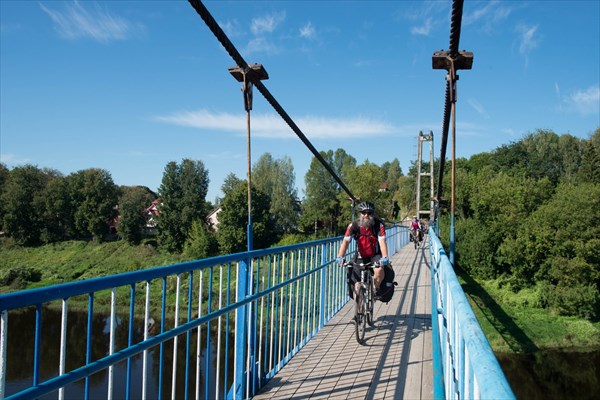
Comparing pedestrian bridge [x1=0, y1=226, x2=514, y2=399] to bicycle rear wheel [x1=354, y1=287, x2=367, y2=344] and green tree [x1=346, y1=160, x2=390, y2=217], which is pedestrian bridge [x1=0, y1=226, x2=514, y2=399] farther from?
green tree [x1=346, y1=160, x2=390, y2=217]

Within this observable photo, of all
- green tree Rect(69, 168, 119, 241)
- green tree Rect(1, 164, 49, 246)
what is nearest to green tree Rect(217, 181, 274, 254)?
green tree Rect(69, 168, 119, 241)

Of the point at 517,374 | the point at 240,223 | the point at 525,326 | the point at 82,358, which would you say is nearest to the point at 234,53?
the point at 517,374

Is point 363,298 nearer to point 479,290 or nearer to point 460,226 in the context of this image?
point 479,290

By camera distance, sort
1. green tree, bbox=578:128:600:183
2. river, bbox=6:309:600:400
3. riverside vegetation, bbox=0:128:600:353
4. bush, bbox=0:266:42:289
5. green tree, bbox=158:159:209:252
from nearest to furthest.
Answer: river, bbox=6:309:600:400, riverside vegetation, bbox=0:128:600:353, bush, bbox=0:266:42:289, green tree, bbox=578:128:600:183, green tree, bbox=158:159:209:252

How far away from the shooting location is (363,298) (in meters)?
5.25

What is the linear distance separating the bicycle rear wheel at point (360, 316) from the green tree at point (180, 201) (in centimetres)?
4984

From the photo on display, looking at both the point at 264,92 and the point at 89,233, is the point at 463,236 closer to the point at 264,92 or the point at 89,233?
the point at 264,92

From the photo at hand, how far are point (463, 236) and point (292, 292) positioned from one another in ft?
114

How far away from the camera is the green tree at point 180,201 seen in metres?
53.8

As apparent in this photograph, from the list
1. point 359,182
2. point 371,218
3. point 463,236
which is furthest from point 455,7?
point 359,182

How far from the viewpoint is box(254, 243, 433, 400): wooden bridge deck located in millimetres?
3713

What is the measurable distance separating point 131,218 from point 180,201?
5645 mm

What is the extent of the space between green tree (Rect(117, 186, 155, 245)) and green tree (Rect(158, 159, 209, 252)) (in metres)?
2.40

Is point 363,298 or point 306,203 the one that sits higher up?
point 306,203
